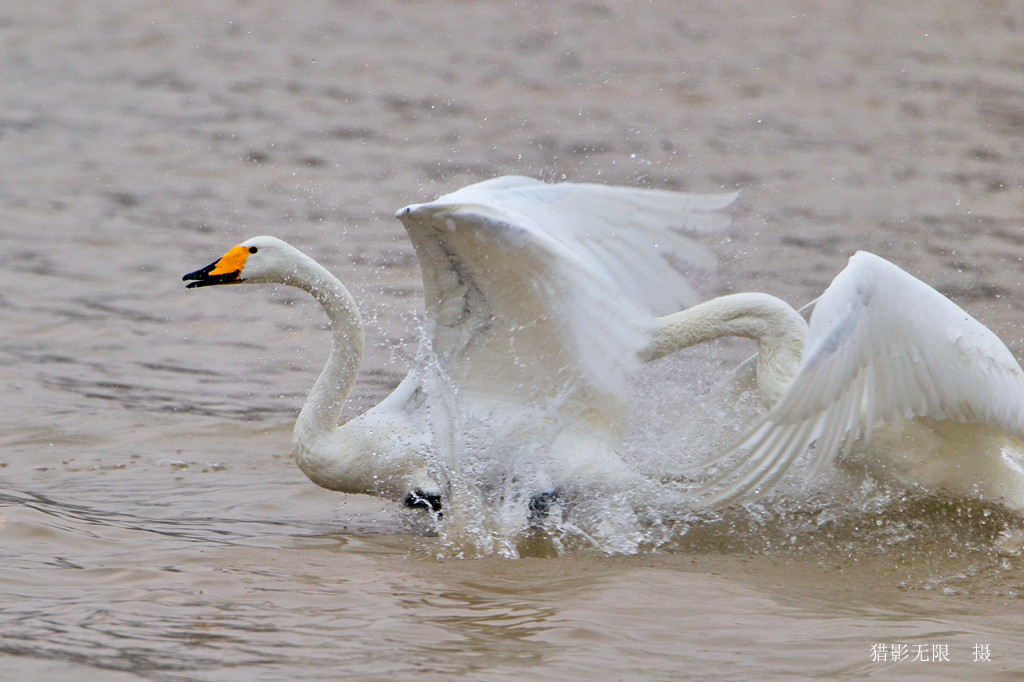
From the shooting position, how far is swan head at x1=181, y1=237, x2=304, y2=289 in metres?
6.46

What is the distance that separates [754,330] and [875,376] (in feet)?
2.44

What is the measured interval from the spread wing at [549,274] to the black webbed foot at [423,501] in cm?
49

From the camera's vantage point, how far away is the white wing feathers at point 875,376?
528 cm

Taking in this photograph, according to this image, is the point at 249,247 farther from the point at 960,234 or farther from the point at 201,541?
the point at 960,234

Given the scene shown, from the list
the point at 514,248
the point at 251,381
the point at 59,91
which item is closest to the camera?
the point at 514,248

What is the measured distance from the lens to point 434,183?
41.0ft

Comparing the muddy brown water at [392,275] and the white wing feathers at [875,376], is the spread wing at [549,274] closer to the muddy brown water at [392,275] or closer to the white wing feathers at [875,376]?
the muddy brown water at [392,275]

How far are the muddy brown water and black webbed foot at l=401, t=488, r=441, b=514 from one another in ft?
0.40

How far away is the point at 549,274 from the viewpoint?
559 centimetres

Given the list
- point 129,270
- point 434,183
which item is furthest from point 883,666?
point 434,183

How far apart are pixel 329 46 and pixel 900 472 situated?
12.5m

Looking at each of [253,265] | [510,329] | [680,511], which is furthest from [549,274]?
[253,265]

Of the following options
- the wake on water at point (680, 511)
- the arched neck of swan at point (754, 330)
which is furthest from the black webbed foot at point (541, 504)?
the arched neck of swan at point (754, 330)

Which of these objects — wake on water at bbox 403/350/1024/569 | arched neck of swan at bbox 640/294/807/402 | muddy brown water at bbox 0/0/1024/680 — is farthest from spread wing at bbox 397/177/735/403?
muddy brown water at bbox 0/0/1024/680
